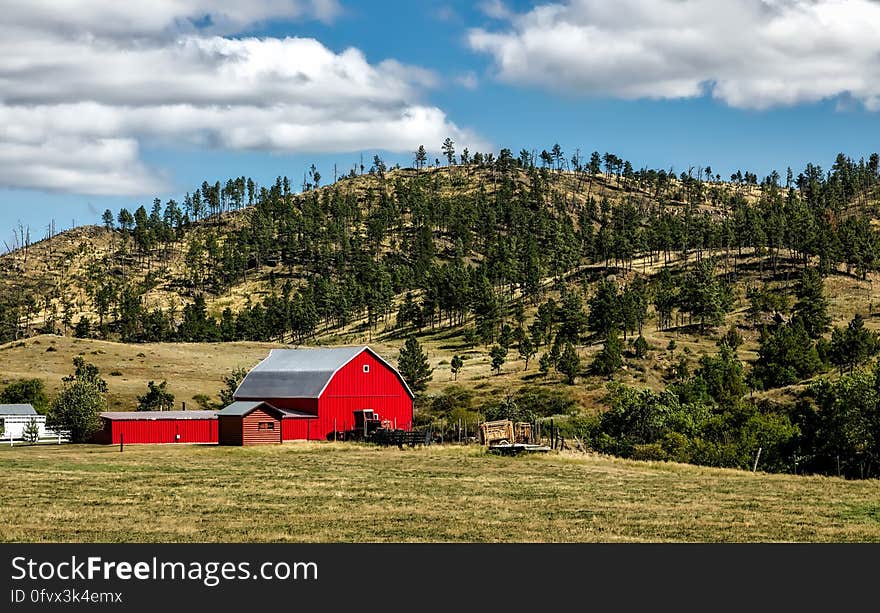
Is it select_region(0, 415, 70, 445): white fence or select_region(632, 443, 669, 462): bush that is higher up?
select_region(0, 415, 70, 445): white fence

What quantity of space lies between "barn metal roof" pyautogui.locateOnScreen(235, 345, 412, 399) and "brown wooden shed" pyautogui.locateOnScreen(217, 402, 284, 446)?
13.8 feet

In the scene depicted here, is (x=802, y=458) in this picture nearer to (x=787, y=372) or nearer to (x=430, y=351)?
(x=787, y=372)

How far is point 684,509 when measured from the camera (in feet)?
94.2

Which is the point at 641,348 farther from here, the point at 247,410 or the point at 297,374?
the point at 247,410

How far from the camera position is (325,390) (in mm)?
68750

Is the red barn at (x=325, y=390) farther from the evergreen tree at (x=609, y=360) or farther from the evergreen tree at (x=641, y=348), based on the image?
the evergreen tree at (x=641, y=348)

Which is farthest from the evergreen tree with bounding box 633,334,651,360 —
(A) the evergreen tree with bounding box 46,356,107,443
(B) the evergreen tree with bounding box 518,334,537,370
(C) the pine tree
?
(A) the evergreen tree with bounding box 46,356,107,443

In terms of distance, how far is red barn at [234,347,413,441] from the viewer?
68188 millimetres

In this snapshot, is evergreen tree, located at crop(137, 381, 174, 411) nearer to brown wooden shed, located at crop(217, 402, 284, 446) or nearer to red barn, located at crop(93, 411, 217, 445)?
red barn, located at crop(93, 411, 217, 445)

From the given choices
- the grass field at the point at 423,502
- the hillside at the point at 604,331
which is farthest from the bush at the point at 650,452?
the grass field at the point at 423,502

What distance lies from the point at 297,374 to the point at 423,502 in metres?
42.6
